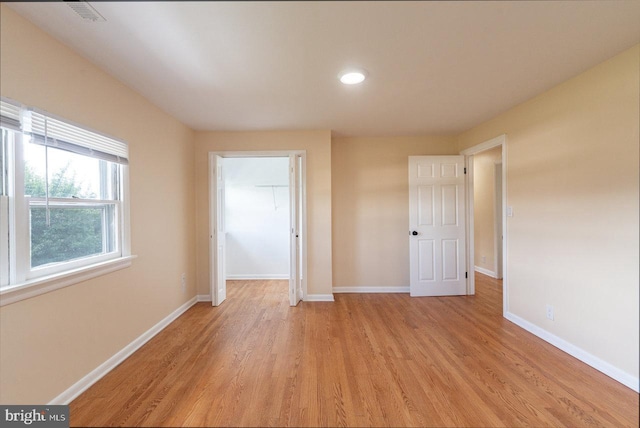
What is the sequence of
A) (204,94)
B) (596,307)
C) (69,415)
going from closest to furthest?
(69,415) < (596,307) < (204,94)

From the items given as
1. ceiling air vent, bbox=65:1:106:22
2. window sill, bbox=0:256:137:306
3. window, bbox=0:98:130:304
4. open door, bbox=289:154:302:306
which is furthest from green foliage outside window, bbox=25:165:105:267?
open door, bbox=289:154:302:306

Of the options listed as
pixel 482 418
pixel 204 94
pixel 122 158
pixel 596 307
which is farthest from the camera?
pixel 204 94

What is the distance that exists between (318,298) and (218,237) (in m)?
1.50

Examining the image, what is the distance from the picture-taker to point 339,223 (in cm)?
374

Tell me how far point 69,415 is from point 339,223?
3357 mm

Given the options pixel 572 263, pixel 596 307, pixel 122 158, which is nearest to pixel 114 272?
pixel 122 158

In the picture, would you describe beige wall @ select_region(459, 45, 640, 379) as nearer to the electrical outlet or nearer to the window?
the electrical outlet

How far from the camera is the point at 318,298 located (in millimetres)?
3348

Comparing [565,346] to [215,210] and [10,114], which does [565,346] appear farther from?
[10,114]

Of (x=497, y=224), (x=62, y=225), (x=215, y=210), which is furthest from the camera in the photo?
(x=497, y=224)

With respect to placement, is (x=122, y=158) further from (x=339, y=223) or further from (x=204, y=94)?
(x=339, y=223)

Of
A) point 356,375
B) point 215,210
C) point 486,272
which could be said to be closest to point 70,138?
point 215,210

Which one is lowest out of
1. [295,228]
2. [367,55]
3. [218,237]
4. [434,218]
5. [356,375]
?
[356,375]

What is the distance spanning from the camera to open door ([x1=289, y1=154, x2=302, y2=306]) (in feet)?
10.6
